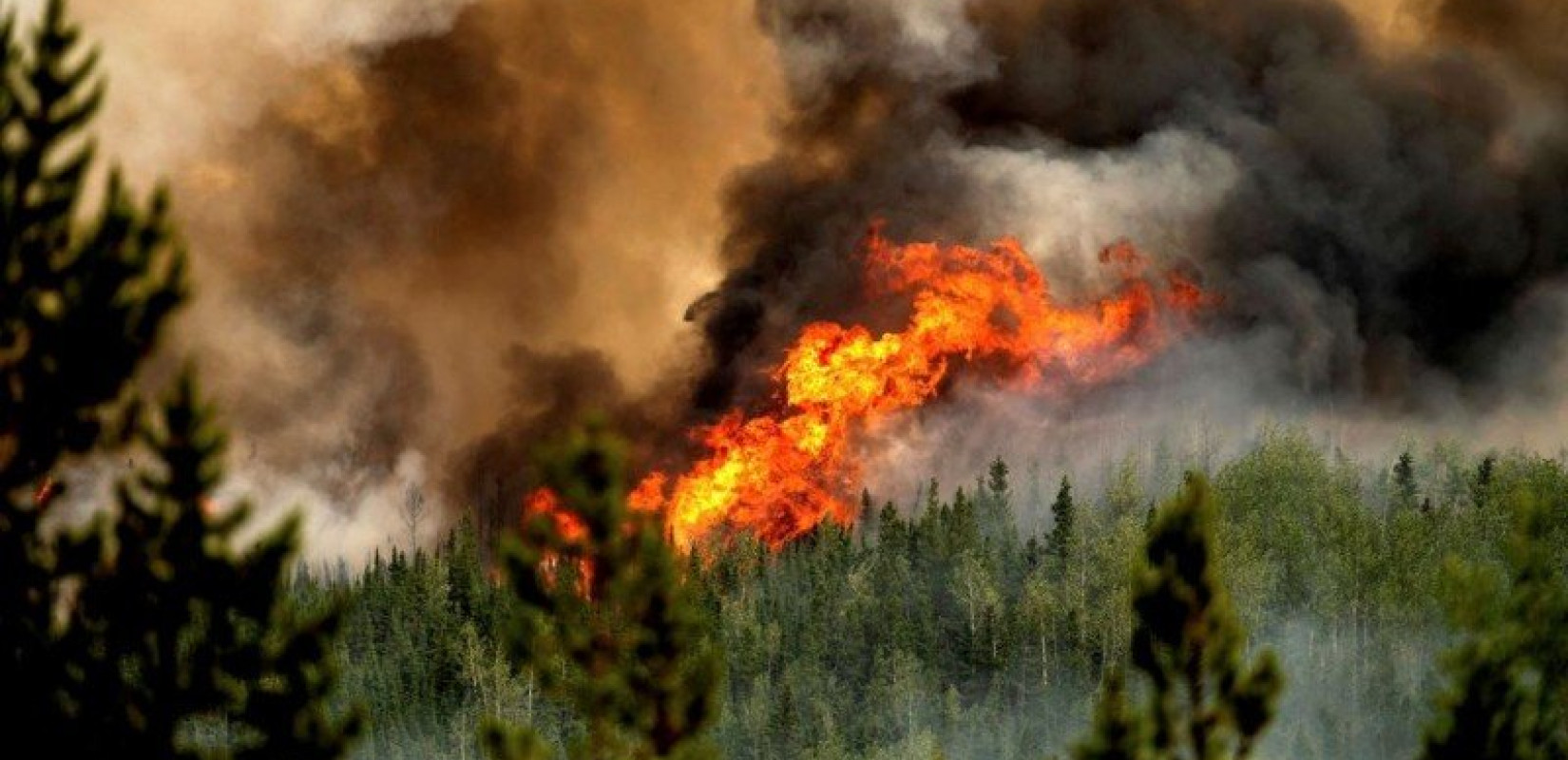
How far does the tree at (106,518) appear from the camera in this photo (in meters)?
18.8

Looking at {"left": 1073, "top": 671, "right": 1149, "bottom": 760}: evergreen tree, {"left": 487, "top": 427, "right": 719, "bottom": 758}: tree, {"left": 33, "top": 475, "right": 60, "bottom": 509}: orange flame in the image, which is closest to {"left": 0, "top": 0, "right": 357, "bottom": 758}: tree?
{"left": 33, "top": 475, "right": 60, "bottom": 509}: orange flame

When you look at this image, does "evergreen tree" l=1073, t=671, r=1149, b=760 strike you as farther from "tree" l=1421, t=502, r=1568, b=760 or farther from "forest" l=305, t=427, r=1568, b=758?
"forest" l=305, t=427, r=1568, b=758

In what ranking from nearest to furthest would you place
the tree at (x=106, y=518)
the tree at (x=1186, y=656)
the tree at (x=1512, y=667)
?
1. the tree at (x=106, y=518)
2. the tree at (x=1186, y=656)
3. the tree at (x=1512, y=667)

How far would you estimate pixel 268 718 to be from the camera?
19594 mm

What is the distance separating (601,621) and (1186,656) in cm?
1331

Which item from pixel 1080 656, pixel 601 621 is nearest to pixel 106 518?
pixel 601 621

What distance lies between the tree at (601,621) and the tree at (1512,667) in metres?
22.1

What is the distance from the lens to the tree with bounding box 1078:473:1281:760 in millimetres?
34156

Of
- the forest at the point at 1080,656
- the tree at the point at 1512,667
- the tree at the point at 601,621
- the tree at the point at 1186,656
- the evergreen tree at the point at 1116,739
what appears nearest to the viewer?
the tree at the point at 601,621

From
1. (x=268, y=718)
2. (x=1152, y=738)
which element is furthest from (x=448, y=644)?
(x=268, y=718)

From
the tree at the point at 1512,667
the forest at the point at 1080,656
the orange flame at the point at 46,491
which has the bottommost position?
the orange flame at the point at 46,491

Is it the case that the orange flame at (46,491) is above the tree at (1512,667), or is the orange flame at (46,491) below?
below

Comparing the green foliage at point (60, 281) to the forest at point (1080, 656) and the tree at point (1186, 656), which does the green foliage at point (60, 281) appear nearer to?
the tree at point (1186, 656)

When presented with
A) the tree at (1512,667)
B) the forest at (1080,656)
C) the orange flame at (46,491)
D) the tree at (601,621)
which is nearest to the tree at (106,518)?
the orange flame at (46,491)
